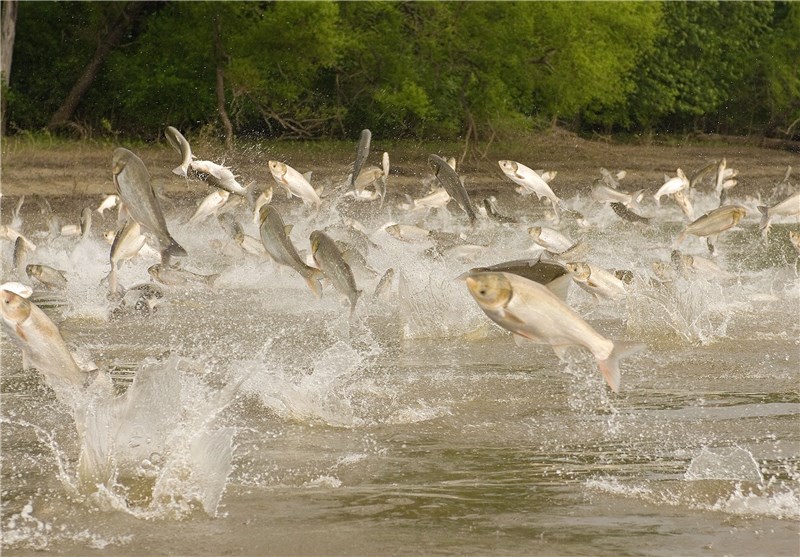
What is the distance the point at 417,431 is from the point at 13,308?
222 centimetres

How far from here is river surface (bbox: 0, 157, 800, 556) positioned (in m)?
5.01

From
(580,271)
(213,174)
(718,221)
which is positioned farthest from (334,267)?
(718,221)

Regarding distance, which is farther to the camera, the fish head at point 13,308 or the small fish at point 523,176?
the small fish at point 523,176

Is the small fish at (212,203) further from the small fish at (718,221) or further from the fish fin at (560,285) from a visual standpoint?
the fish fin at (560,285)

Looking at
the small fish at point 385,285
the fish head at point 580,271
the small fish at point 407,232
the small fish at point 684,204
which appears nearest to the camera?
the fish head at point 580,271

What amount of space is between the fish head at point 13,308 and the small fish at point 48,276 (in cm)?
587

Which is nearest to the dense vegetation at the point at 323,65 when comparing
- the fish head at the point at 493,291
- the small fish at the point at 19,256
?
the small fish at the point at 19,256

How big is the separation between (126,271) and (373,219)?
5.24 meters

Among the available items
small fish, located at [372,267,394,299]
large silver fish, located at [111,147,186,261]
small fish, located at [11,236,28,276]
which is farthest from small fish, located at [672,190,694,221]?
large silver fish, located at [111,147,186,261]

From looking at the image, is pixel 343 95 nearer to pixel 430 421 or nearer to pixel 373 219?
pixel 373 219

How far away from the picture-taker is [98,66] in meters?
28.5

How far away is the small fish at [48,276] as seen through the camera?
35.8 ft

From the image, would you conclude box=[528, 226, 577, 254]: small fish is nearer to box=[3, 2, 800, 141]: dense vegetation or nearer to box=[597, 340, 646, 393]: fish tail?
box=[597, 340, 646, 393]: fish tail

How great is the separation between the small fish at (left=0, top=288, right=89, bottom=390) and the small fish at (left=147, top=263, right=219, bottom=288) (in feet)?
16.4
